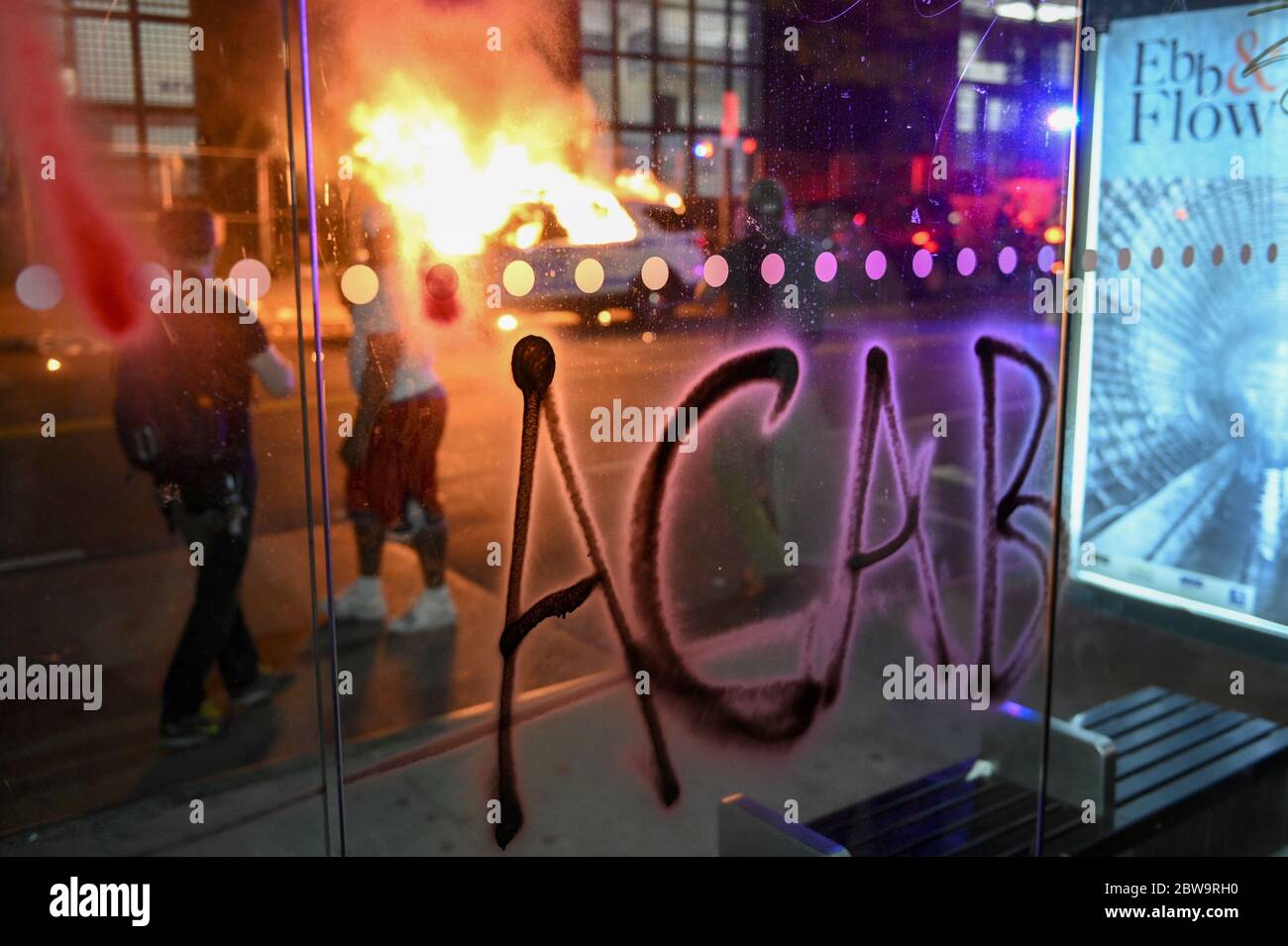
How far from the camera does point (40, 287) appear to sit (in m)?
2.44

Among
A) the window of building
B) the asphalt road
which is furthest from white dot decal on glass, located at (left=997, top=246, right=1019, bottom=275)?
the window of building

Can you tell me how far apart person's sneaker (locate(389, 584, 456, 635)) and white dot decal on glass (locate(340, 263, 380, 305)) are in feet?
2.14

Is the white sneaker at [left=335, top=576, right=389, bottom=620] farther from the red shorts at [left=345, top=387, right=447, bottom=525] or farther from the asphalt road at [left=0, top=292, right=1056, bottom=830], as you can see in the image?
the red shorts at [left=345, top=387, right=447, bottom=525]

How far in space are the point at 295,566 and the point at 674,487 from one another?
0.86m

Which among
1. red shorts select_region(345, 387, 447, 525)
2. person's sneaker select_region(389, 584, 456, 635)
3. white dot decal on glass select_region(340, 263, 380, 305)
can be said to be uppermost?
white dot decal on glass select_region(340, 263, 380, 305)

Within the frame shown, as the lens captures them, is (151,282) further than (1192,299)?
No

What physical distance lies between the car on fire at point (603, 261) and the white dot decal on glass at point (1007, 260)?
81 cm

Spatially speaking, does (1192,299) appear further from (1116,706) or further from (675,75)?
(675,75)

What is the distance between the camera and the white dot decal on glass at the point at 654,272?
2717 millimetres

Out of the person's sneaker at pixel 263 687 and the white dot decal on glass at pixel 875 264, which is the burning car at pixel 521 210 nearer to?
the white dot decal on glass at pixel 875 264

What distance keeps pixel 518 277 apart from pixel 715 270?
1.46 ft

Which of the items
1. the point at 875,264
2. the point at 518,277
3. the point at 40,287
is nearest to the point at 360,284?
the point at 518,277

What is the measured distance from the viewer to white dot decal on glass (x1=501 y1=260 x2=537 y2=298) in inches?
104
